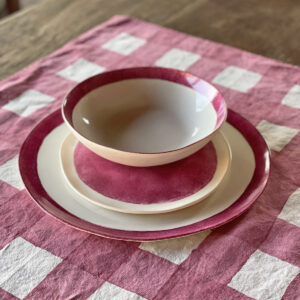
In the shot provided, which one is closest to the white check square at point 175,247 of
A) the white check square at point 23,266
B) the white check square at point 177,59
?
the white check square at point 23,266

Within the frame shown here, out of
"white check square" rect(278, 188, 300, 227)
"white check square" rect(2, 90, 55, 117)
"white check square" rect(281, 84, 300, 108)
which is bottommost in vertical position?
"white check square" rect(281, 84, 300, 108)

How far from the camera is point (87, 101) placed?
82cm

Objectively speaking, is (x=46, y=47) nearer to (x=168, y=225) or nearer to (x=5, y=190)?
(x=5, y=190)

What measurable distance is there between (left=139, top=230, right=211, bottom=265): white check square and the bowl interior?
0.18m

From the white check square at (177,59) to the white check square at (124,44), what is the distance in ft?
→ 0.25

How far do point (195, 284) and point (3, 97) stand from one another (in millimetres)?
545

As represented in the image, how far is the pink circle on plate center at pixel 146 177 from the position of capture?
71 centimetres

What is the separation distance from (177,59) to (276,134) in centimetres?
32

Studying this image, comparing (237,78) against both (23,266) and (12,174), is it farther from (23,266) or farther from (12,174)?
(23,266)

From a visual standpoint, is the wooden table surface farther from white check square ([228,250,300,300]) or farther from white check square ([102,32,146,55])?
white check square ([228,250,300,300])

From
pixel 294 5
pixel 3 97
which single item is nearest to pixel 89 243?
pixel 3 97

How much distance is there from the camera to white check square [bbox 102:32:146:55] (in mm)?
1142

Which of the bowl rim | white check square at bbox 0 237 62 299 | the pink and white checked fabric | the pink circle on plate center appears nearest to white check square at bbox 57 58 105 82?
the pink and white checked fabric

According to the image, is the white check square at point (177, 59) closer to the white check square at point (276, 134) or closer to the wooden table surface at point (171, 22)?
the wooden table surface at point (171, 22)
